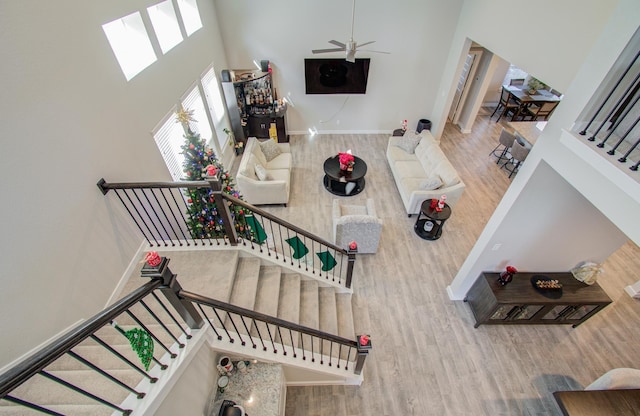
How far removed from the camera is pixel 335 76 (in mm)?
7203

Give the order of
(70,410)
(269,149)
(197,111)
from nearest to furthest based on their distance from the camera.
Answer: (70,410) → (197,111) → (269,149)

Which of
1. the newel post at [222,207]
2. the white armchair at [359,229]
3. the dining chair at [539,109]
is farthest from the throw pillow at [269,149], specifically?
the dining chair at [539,109]

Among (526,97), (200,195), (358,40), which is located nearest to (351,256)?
(200,195)

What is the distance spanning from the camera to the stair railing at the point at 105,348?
1182 mm

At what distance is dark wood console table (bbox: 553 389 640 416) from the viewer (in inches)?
110

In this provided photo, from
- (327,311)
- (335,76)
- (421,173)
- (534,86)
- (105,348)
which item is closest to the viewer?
(105,348)

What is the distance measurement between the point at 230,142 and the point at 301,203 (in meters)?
2.70

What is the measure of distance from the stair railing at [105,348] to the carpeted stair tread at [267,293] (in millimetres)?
913

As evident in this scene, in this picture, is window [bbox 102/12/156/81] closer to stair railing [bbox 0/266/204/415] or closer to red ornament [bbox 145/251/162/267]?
red ornament [bbox 145/251/162/267]

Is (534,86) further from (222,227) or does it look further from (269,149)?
(222,227)

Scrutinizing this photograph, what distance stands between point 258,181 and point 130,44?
287 centimetres

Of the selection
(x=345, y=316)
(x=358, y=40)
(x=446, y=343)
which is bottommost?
(x=446, y=343)

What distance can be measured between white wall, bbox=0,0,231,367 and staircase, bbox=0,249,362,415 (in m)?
0.34

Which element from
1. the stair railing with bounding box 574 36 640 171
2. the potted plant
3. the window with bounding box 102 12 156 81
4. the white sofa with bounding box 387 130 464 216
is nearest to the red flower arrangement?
the white sofa with bounding box 387 130 464 216
